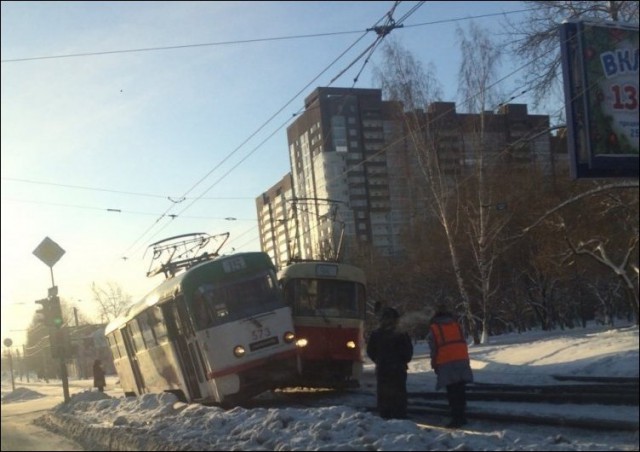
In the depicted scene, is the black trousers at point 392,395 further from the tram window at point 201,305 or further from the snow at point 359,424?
the tram window at point 201,305

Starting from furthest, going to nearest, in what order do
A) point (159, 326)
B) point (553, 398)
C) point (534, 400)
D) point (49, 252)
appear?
point (49, 252), point (159, 326), point (534, 400), point (553, 398)

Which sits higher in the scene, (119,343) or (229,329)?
(229,329)

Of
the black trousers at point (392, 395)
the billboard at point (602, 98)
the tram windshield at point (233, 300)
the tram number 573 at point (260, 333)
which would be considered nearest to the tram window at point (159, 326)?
the tram windshield at point (233, 300)

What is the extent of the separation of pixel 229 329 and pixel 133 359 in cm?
749

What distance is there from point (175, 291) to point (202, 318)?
105 centimetres

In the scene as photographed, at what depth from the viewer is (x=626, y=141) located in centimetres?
1324

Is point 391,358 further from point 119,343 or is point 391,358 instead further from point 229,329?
point 119,343

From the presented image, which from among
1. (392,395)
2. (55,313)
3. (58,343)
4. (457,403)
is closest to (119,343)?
(58,343)

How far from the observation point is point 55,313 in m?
24.4

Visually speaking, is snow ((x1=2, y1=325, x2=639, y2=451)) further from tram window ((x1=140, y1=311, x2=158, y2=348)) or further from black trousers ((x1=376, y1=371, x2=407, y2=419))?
tram window ((x1=140, y1=311, x2=158, y2=348))

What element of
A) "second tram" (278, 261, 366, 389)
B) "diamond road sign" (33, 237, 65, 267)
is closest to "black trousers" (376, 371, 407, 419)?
"second tram" (278, 261, 366, 389)

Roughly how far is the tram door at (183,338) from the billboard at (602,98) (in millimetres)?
8443

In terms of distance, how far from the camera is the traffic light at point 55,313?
957 inches

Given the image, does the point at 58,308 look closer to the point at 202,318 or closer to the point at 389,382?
the point at 202,318
